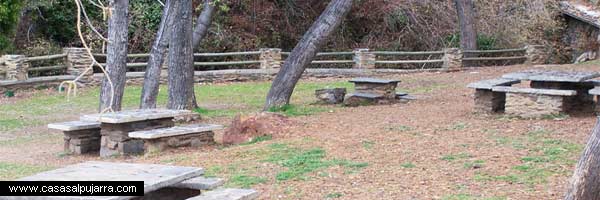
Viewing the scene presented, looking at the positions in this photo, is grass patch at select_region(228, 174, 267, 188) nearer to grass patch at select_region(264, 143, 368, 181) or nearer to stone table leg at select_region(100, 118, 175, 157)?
grass patch at select_region(264, 143, 368, 181)

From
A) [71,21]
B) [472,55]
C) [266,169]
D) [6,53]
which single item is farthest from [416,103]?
[71,21]

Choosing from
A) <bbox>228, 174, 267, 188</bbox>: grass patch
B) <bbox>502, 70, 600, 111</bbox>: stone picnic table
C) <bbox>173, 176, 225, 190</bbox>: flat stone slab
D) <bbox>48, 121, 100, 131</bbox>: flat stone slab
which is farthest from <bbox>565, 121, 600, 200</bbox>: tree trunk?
<bbox>48, 121, 100, 131</bbox>: flat stone slab

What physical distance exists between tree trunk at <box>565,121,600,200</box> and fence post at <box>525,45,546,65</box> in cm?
1907

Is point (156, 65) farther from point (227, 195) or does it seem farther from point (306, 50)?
point (227, 195)

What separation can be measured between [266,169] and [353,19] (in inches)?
682

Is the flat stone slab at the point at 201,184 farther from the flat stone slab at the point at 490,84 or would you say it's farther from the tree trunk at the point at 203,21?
the tree trunk at the point at 203,21

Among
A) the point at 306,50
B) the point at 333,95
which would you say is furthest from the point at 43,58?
the point at 306,50

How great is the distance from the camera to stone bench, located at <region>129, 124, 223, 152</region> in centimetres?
972

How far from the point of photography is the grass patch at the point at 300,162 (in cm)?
775

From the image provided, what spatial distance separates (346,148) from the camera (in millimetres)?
9062

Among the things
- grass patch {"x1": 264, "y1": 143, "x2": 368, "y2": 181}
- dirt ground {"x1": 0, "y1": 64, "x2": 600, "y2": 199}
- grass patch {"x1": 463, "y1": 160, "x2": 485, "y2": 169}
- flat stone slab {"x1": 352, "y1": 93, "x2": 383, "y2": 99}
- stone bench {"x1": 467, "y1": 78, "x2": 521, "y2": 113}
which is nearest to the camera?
dirt ground {"x1": 0, "y1": 64, "x2": 600, "y2": 199}

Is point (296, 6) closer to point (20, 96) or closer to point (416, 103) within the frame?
point (20, 96)

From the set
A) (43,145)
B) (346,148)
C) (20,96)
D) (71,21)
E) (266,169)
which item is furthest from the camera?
(71,21)

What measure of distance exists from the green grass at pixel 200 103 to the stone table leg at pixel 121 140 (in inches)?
130
